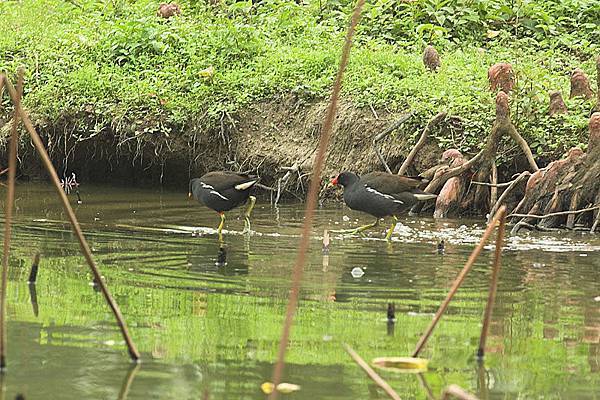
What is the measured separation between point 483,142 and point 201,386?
8.90m

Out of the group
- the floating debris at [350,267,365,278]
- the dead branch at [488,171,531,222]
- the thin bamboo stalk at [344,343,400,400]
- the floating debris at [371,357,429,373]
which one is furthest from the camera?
the dead branch at [488,171,531,222]

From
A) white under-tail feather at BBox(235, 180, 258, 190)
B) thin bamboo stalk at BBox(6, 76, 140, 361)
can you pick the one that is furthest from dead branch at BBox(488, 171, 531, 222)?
thin bamboo stalk at BBox(6, 76, 140, 361)

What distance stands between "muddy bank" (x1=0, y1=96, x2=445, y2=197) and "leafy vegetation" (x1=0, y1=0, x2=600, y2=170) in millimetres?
127

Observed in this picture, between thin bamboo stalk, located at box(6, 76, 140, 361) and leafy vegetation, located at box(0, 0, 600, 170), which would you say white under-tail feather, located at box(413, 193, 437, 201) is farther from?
thin bamboo stalk, located at box(6, 76, 140, 361)

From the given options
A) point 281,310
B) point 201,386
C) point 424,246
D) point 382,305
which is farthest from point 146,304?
point 424,246

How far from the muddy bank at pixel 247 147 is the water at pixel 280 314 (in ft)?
8.32

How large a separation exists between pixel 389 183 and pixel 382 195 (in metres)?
0.23

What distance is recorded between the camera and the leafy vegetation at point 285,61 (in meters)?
14.7

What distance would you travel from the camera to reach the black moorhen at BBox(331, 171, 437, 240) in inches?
473

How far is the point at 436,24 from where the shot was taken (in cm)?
1772

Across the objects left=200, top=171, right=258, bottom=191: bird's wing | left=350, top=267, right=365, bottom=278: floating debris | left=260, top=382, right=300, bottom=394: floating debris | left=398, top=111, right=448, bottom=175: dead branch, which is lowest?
left=260, top=382, right=300, bottom=394: floating debris

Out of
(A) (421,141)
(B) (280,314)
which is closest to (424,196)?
(A) (421,141)

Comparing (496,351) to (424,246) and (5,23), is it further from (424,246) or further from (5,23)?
(5,23)

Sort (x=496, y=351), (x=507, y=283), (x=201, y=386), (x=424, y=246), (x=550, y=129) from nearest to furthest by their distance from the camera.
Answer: (x=201, y=386) → (x=496, y=351) → (x=507, y=283) → (x=424, y=246) → (x=550, y=129)
